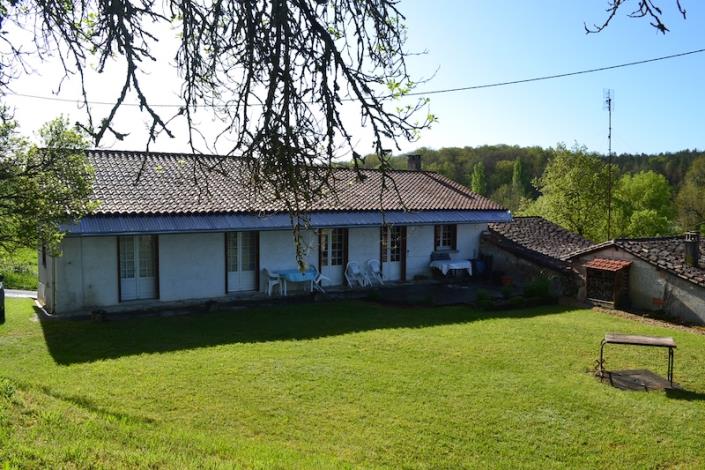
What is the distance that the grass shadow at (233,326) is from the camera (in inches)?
494

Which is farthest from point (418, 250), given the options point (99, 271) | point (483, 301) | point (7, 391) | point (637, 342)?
point (7, 391)

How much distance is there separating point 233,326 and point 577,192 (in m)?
28.6

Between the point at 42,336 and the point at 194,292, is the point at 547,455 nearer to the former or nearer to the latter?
the point at 42,336

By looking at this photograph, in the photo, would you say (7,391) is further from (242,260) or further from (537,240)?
(537,240)

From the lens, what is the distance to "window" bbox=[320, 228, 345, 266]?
21.0 metres

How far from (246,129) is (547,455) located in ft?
19.5

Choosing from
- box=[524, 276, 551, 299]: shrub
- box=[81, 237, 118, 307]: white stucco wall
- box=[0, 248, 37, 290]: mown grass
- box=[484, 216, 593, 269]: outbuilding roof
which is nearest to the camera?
box=[81, 237, 118, 307]: white stucco wall

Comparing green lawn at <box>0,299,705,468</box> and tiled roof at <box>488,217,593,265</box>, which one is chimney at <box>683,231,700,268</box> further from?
tiled roof at <box>488,217,593,265</box>

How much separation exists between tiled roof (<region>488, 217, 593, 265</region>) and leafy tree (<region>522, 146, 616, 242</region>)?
1027 centimetres

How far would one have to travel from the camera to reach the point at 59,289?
1583cm

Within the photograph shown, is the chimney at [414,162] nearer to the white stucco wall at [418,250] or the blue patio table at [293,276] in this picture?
the white stucco wall at [418,250]

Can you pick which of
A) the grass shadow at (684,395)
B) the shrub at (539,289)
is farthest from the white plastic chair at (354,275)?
the grass shadow at (684,395)

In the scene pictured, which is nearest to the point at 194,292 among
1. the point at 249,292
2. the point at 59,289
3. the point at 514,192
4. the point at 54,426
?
the point at 249,292

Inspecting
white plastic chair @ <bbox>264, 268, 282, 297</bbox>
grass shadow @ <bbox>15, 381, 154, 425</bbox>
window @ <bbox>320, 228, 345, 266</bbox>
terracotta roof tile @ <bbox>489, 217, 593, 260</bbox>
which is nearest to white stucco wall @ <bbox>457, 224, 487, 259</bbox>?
terracotta roof tile @ <bbox>489, 217, 593, 260</bbox>
